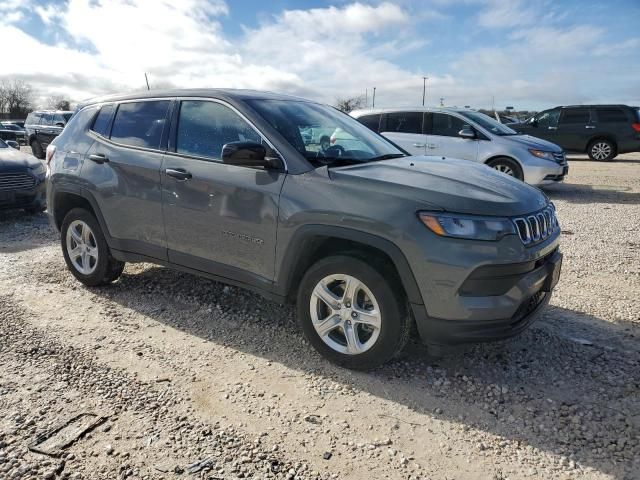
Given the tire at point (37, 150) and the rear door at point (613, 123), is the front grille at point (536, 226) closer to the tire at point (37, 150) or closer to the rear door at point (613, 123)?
the rear door at point (613, 123)

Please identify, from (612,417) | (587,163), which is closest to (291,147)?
(612,417)

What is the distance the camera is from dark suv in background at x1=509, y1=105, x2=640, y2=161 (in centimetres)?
1584

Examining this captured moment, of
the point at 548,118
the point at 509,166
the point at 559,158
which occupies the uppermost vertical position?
the point at 548,118

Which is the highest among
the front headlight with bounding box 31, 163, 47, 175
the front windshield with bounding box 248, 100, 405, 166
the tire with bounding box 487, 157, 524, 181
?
the front windshield with bounding box 248, 100, 405, 166

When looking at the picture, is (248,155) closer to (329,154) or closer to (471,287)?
(329,154)

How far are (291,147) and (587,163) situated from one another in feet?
51.9

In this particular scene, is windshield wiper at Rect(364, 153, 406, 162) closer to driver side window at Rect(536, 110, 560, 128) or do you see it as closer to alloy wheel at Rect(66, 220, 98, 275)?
alloy wheel at Rect(66, 220, 98, 275)

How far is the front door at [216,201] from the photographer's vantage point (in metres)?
3.35

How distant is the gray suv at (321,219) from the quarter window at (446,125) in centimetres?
598

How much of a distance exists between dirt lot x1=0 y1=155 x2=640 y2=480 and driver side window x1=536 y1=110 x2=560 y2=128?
14.2 m

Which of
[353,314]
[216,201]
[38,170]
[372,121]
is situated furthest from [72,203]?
[372,121]

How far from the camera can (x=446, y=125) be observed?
982 centimetres

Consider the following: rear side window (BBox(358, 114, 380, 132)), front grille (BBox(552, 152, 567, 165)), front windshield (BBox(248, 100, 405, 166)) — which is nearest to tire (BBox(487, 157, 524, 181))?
front grille (BBox(552, 152, 567, 165))

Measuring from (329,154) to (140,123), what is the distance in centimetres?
175
